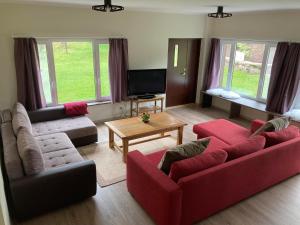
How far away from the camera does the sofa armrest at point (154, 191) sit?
2240 mm

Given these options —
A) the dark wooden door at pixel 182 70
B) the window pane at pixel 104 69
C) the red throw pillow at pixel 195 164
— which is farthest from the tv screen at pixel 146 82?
the red throw pillow at pixel 195 164

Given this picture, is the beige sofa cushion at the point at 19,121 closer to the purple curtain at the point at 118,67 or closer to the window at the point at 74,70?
the window at the point at 74,70

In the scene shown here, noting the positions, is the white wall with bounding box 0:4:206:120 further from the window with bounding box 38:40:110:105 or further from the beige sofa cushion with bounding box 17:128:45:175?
the beige sofa cushion with bounding box 17:128:45:175

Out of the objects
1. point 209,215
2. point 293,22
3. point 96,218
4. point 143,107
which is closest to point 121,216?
point 96,218

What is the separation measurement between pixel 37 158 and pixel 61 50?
2.85 meters

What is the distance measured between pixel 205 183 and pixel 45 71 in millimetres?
3820

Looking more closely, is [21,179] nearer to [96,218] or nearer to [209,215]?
[96,218]

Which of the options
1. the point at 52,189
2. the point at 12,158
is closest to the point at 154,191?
the point at 52,189

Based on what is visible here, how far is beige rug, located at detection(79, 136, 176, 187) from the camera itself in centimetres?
342

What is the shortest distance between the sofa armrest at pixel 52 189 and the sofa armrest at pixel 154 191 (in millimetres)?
519

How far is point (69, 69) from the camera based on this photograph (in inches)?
195

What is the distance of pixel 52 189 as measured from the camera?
261cm

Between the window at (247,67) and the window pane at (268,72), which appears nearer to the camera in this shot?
the window pane at (268,72)

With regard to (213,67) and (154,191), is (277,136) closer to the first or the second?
(154,191)
